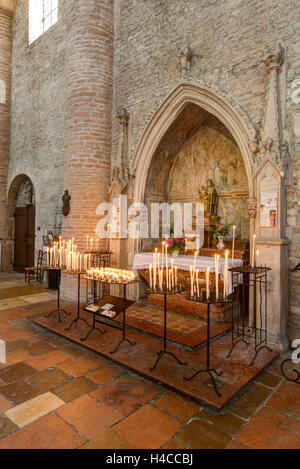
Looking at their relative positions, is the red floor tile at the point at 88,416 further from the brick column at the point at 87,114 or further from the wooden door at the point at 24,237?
the wooden door at the point at 24,237

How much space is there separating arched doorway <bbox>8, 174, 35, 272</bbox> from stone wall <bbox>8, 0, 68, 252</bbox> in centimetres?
44

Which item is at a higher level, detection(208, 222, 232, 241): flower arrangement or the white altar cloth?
detection(208, 222, 232, 241): flower arrangement

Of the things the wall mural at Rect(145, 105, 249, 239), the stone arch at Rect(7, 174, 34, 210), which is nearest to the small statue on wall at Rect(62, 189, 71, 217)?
the wall mural at Rect(145, 105, 249, 239)

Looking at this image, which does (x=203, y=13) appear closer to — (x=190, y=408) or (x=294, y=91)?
(x=294, y=91)

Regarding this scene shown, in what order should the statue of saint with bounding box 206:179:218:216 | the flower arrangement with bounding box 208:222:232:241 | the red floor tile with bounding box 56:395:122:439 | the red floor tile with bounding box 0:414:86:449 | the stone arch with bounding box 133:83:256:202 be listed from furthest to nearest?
the statue of saint with bounding box 206:179:218:216
the flower arrangement with bounding box 208:222:232:241
the stone arch with bounding box 133:83:256:202
the red floor tile with bounding box 56:395:122:439
the red floor tile with bounding box 0:414:86:449

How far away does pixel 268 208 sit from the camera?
4.55m

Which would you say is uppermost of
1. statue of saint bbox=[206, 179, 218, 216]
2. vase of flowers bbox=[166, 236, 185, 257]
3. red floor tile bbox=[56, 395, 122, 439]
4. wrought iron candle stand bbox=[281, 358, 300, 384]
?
statue of saint bbox=[206, 179, 218, 216]

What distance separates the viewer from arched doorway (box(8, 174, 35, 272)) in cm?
1106

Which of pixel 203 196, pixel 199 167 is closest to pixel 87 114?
pixel 199 167

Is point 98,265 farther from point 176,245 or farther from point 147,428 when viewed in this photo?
point 147,428

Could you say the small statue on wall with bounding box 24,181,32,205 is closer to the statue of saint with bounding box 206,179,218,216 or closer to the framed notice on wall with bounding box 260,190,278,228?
the statue of saint with bounding box 206,179,218,216

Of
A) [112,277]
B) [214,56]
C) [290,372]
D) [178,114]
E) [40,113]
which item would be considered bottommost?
[290,372]

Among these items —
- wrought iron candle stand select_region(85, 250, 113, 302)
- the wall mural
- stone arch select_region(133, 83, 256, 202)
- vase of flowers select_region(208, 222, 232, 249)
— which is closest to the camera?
stone arch select_region(133, 83, 256, 202)

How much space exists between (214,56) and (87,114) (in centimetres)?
316
